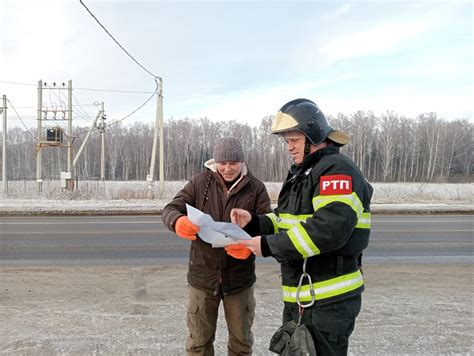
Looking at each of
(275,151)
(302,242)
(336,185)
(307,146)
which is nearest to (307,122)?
(307,146)

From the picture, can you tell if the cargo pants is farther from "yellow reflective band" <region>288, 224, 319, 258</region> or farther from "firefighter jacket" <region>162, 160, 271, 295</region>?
"yellow reflective band" <region>288, 224, 319, 258</region>

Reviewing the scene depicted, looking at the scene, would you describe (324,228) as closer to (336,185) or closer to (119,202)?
(336,185)

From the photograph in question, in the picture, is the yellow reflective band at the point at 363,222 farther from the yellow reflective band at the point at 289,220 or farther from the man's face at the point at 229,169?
the man's face at the point at 229,169

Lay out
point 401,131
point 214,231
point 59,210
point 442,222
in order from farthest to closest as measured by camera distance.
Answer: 1. point 401,131
2. point 59,210
3. point 442,222
4. point 214,231

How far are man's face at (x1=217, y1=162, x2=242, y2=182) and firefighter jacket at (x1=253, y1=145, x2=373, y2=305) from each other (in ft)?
2.19

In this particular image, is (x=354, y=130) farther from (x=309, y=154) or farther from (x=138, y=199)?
(x=309, y=154)

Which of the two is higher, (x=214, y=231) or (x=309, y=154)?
(x=309, y=154)

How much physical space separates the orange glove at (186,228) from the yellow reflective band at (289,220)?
22.2 inches

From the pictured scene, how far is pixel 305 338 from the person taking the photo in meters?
1.88

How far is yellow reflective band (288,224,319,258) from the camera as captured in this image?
175cm

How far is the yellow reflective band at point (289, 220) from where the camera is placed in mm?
1937

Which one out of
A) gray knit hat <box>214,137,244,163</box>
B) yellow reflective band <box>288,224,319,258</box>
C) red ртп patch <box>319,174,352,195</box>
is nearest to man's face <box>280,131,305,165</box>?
red ртп patch <box>319,174,352,195</box>

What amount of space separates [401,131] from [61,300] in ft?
214

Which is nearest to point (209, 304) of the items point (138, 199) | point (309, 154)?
point (309, 154)
